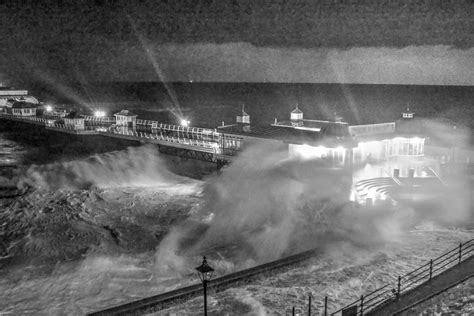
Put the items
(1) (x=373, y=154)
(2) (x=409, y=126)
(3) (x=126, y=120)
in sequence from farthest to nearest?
1. (3) (x=126, y=120)
2. (2) (x=409, y=126)
3. (1) (x=373, y=154)

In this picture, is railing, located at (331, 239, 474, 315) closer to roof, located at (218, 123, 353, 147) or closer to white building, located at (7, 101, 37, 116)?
roof, located at (218, 123, 353, 147)

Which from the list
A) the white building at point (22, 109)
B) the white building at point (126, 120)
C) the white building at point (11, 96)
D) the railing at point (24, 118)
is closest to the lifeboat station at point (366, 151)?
the white building at point (126, 120)

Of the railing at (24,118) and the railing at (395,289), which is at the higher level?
the railing at (24,118)

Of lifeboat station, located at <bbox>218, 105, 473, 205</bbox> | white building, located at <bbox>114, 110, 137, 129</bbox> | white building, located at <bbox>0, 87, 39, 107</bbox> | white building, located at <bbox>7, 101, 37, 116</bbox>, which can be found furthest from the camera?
white building, located at <bbox>0, 87, 39, 107</bbox>

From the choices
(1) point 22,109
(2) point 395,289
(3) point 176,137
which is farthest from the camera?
(1) point 22,109

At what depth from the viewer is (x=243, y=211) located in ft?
78.2

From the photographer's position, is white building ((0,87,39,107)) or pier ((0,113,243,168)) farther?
white building ((0,87,39,107))

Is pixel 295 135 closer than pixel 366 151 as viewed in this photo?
Yes

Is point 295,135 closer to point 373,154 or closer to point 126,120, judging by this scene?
point 373,154

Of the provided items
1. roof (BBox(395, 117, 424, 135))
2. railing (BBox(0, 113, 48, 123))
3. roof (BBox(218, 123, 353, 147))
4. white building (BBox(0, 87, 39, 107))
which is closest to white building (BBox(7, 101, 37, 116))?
railing (BBox(0, 113, 48, 123))

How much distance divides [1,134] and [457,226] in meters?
61.5

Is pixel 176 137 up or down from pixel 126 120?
down

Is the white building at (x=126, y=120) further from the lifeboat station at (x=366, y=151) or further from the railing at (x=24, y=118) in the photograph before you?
the lifeboat station at (x=366, y=151)

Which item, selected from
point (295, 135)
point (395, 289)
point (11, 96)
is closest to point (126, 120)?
point (295, 135)
